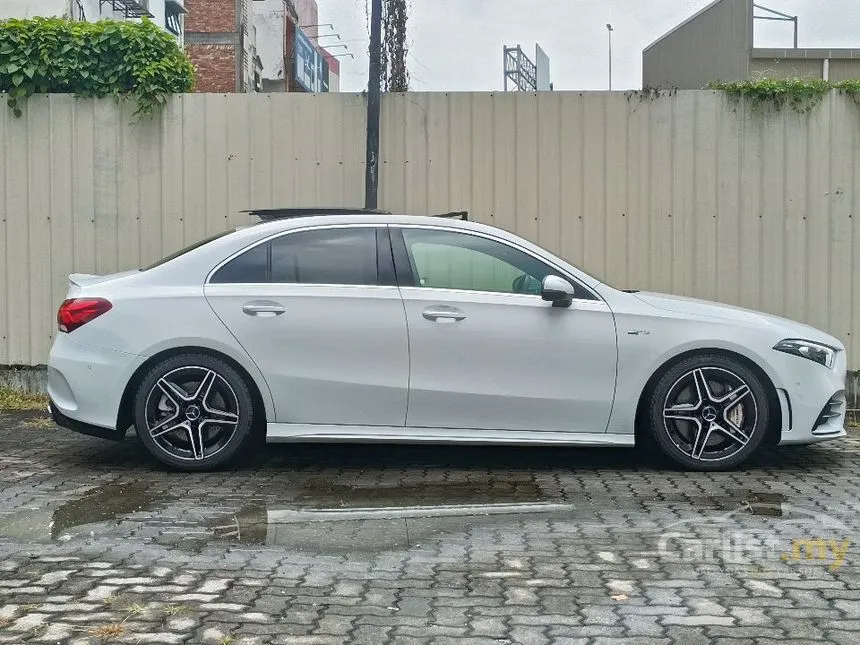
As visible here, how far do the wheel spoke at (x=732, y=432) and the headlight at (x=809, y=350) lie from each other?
528mm

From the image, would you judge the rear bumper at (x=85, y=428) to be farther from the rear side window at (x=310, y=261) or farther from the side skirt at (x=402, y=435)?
the rear side window at (x=310, y=261)

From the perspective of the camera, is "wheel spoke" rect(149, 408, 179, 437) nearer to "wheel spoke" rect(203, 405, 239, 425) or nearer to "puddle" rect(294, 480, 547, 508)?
"wheel spoke" rect(203, 405, 239, 425)

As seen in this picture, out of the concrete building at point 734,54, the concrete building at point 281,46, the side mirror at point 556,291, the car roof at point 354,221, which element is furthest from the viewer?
the concrete building at point 281,46

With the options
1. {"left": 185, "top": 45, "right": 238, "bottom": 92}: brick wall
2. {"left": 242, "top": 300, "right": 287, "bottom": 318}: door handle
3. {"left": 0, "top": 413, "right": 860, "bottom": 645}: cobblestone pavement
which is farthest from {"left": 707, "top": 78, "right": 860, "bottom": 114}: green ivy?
{"left": 185, "top": 45, "right": 238, "bottom": 92}: brick wall

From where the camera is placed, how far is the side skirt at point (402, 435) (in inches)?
273

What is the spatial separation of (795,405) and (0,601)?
4630 mm

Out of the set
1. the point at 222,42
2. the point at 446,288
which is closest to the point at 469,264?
the point at 446,288

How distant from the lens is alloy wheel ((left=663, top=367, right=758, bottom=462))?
700 cm

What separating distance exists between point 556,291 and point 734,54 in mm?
10600

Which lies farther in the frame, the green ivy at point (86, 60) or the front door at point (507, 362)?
the green ivy at point (86, 60)

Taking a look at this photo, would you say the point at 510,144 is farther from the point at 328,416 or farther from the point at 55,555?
the point at 55,555

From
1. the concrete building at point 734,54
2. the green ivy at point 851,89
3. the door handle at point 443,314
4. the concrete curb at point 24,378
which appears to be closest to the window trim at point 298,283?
the door handle at point 443,314

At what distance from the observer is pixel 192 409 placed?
6.94 metres

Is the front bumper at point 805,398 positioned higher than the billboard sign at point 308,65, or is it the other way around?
the billboard sign at point 308,65
